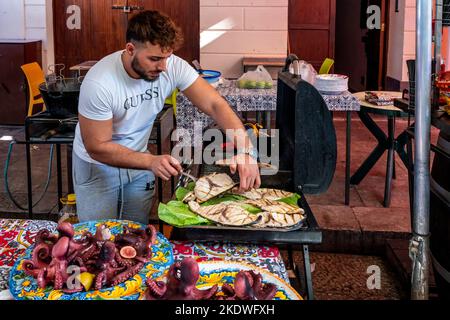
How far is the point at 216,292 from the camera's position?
1.47 m

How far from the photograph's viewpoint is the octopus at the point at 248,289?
55.0 inches

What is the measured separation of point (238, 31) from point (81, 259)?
6630 mm

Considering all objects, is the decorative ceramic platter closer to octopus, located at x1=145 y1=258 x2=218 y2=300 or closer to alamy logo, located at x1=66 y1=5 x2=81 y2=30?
octopus, located at x1=145 y1=258 x2=218 y2=300

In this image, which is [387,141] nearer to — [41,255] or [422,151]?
[422,151]

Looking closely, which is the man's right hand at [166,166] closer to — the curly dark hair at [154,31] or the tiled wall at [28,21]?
the curly dark hair at [154,31]

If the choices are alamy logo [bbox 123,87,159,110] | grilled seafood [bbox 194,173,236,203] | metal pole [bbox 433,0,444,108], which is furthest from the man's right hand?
metal pole [bbox 433,0,444,108]

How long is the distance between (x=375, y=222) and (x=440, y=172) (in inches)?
68.9

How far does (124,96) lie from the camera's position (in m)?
2.51

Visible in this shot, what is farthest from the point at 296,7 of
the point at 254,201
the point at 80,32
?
the point at 254,201

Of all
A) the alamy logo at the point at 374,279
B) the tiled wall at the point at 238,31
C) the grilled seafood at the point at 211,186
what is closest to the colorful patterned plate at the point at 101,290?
the grilled seafood at the point at 211,186

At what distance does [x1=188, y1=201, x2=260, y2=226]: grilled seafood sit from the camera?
189 centimetres

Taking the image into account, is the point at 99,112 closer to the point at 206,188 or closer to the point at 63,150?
the point at 206,188

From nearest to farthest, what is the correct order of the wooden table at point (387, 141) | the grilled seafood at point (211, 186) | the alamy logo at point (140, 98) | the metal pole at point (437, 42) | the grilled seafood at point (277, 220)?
the grilled seafood at point (277, 220)
the grilled seafood at point (211, 186)
the metal pole at point (437, 42)
the alamy logo at point (140, 98)
the wooden table at point (387, 141)

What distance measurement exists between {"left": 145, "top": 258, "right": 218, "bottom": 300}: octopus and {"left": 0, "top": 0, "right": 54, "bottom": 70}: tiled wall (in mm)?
7175
